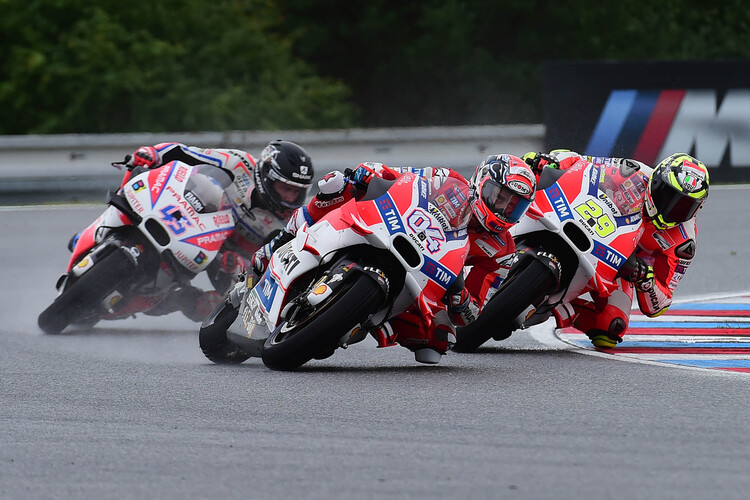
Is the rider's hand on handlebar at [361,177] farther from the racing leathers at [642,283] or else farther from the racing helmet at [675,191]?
the racing helmet at [675,191]

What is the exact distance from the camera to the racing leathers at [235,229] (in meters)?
8.59

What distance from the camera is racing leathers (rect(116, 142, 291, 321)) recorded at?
28.2 ft

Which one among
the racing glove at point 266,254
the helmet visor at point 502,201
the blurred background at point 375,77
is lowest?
the blurred background at point 375,77

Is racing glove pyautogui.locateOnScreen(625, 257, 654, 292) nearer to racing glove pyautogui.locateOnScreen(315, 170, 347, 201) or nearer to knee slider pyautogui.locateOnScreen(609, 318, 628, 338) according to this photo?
knee slider pyautogui.locateOnScreen(609, 318, 628, 338)

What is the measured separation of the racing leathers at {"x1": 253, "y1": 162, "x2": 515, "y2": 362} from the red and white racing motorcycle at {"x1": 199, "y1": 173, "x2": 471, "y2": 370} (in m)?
0.11

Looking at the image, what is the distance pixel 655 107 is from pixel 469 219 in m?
8.92

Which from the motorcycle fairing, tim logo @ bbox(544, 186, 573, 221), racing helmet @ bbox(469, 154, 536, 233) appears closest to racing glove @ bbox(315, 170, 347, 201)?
the motorcycle fairing

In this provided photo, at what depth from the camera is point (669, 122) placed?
15000mm

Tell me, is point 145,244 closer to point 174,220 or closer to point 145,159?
point 174,220

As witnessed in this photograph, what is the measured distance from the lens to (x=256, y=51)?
25.3m

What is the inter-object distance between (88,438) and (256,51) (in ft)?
68.2

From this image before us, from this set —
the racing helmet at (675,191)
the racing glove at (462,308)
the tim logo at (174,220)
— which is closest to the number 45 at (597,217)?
the racing helmet at (675,191)

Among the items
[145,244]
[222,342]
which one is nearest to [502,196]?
[222,342]

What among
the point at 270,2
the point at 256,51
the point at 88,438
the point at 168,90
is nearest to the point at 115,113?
the point at 168,90
